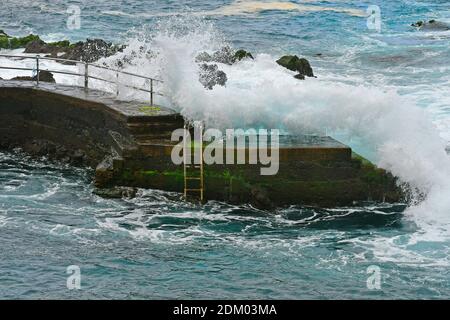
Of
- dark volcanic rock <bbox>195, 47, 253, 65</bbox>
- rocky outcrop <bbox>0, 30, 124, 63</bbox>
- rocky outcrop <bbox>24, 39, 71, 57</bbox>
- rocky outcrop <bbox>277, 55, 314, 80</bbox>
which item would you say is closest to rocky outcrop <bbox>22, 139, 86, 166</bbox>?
rocky outcrop <bbox>0, 30, 124, 63</bbox>

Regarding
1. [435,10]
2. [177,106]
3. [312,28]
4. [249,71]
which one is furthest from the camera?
[435,10]

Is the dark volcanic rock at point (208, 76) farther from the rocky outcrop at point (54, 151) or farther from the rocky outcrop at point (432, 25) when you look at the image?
the rocky outcrop at point (432, 25)

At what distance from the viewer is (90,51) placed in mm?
35938

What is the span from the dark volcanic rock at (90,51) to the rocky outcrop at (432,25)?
1829cm

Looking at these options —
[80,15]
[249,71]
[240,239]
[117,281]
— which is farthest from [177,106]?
[80,15]

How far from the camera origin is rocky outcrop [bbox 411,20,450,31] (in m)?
47.4

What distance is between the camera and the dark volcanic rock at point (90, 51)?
3504 centimetres

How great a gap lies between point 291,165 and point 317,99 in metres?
3.11

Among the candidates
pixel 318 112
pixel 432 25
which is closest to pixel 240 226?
pixel 318 112

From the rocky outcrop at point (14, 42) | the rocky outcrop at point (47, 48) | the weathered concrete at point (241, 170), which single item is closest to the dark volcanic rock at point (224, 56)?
the rocky outcrop at point (47, 48)

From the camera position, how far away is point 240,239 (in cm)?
1667

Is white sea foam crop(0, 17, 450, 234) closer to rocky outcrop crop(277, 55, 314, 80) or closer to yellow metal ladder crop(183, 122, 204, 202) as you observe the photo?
yellow metal ladder crop(183, 122, 204, 202)

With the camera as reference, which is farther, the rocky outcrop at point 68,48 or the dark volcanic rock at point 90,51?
the rocky outcrop at point 68,48
